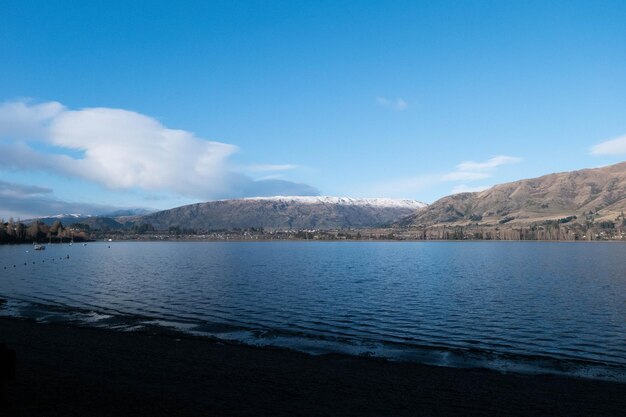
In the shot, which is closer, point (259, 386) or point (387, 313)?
point (259, 386)

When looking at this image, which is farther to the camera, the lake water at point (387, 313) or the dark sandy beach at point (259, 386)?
the lake water at point (387, 313)

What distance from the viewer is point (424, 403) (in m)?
23.0

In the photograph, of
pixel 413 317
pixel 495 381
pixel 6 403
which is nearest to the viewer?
pixel 6 403

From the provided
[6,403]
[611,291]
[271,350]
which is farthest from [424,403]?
[611,291]

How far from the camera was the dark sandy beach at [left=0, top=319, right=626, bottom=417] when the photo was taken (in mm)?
20781

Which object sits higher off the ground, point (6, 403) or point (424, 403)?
point (6, 403)

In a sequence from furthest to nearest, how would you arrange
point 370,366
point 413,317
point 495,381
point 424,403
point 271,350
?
point 413,317 < point 271,350 < point 370,366 < point 495,381 < point 424,403

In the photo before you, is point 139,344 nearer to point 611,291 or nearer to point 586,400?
point 586,400

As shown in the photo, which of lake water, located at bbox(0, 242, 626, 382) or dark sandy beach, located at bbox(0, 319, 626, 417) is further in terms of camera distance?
lake water, located at bbox(0, 242, 626, 382)

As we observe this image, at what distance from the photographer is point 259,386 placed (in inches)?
987

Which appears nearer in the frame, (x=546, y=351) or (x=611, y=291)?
(x=546, y=351)

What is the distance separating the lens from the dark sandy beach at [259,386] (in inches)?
818

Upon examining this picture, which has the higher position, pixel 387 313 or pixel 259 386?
pixel 259 386

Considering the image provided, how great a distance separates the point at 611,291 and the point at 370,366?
57.7m
